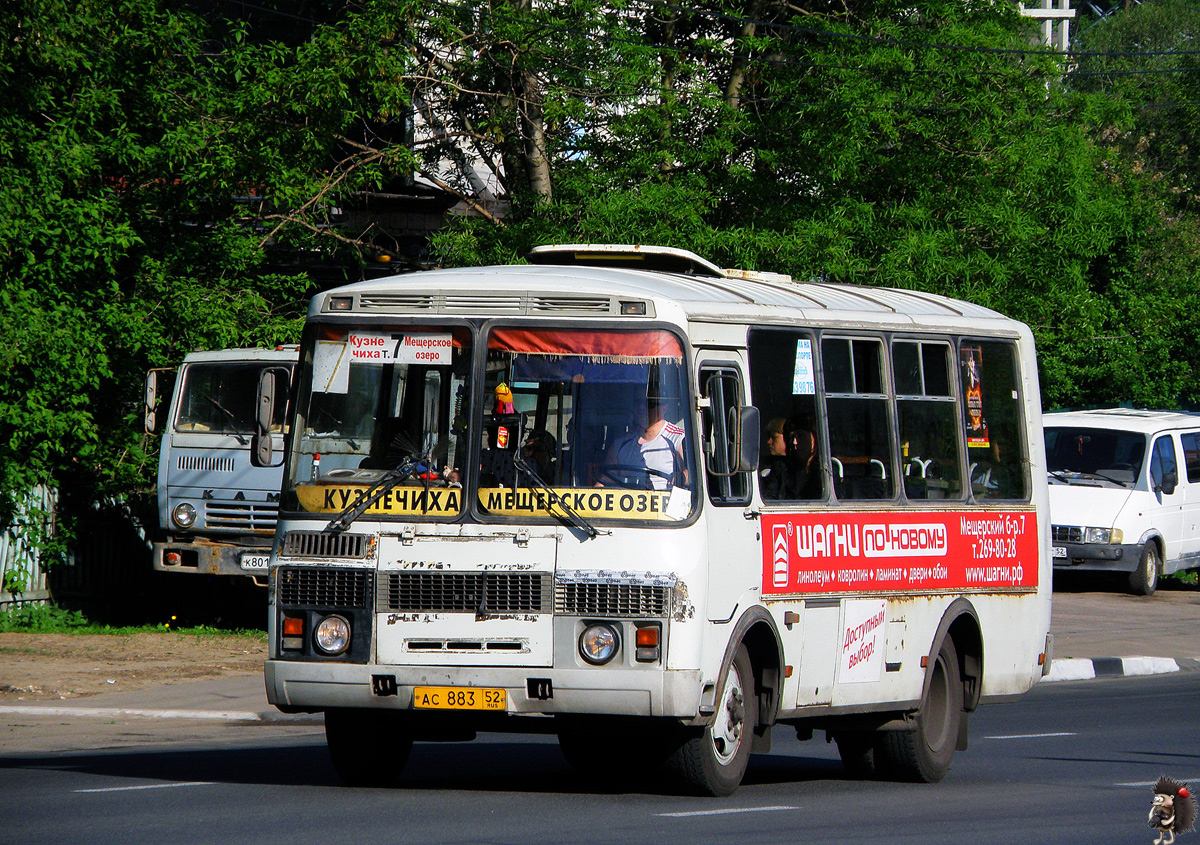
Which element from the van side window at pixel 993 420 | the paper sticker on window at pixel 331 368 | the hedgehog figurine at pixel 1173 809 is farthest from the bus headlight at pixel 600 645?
the hedgehog figurine at pixel 1173 809

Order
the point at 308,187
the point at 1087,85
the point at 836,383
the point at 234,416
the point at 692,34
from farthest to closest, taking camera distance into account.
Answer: the point at 1087,85, the point at 692,34, the point at 308,187, the point at 234,416, the point at 836,383

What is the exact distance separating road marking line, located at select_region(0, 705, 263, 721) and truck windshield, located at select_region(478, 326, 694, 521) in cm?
557

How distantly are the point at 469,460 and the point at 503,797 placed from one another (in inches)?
70.0

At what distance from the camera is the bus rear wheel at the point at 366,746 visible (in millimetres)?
9477

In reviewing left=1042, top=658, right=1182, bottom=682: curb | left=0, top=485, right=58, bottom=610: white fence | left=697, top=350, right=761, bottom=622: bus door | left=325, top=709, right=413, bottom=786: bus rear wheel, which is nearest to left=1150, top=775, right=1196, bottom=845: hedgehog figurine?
left=697, top=350, right=761, bottom=622: bus door

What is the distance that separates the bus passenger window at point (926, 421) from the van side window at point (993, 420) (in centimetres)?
20

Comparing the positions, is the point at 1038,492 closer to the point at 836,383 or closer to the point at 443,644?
the point at 836,383

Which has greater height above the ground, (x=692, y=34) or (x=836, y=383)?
(x=692, y=34)

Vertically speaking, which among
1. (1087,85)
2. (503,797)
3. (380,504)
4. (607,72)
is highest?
(1087,85)

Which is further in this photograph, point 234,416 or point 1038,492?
point 234,416

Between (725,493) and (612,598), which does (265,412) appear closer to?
(612,598)

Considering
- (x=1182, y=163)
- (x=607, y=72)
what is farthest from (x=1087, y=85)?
(x=607, y=72)

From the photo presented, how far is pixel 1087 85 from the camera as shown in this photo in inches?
2472

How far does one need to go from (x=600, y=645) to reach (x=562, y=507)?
27.3 inches
